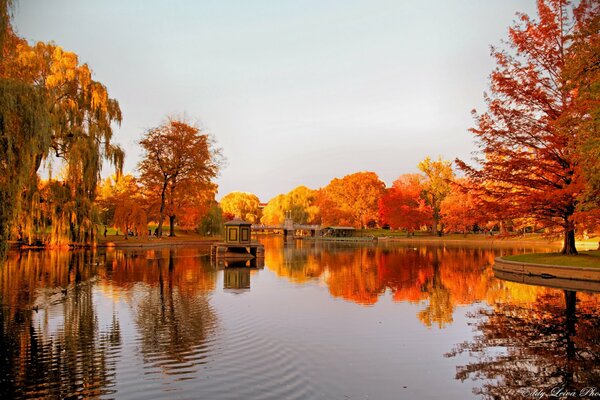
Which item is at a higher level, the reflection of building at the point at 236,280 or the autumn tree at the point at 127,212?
the autumn tree at the point at 127,212

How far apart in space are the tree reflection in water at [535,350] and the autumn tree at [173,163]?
50853 millimetres

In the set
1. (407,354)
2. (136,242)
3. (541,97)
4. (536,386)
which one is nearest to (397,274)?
(541,97)

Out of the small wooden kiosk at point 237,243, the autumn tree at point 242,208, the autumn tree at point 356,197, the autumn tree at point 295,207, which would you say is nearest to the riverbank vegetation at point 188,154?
the small wooden kiosk at point 237,243

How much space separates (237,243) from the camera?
39.9 m

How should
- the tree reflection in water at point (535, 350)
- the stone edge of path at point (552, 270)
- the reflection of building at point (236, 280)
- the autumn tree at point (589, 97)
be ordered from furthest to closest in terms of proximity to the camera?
1. the stone edge of path at point (552, 270)
2. the reflection of building at point (236, 280)
3. the autumn tree at point (589, 97)
4. the tree reflection in water at point (535, 350)

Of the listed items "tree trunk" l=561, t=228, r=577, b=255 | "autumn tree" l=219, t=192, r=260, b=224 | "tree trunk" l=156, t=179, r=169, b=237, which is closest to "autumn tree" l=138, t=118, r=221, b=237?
"tree trunk" l=156, t=179, r=169, b=237

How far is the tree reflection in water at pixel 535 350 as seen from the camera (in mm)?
8164

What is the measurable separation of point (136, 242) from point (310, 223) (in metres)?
70.6

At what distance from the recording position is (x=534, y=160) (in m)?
26.4

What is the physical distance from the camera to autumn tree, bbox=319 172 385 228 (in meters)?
101

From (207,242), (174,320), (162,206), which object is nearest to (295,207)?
(207,242)

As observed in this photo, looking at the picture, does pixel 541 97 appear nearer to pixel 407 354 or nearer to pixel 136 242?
pixel 407 354

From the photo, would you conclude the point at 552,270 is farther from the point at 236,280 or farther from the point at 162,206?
the point at 162,206

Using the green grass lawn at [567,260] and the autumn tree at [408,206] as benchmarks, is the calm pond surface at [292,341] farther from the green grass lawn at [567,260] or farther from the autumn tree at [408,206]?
the autumn tree at [408,206]
